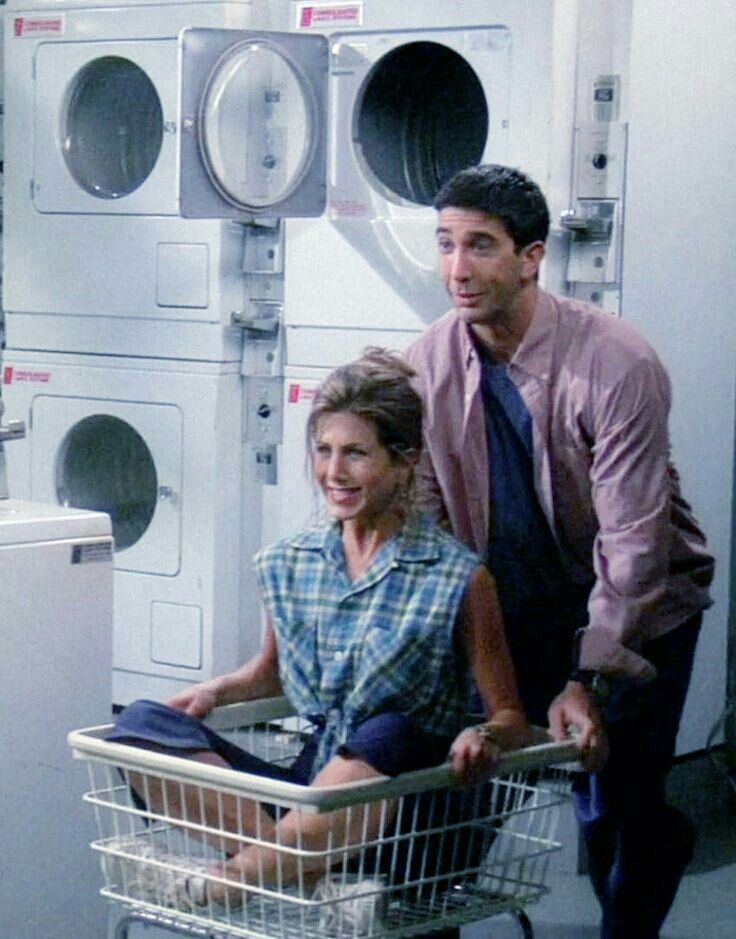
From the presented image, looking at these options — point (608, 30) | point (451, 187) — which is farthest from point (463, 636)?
point (608, 30)

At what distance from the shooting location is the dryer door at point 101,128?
4582 mm

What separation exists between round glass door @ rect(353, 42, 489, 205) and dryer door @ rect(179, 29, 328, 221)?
127mm

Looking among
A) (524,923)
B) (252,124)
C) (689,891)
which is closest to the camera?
(524,923)

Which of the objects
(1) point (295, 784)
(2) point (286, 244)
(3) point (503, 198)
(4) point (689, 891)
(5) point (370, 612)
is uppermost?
(3) point (503, 198)

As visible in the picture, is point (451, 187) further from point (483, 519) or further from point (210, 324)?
point (210, 324)

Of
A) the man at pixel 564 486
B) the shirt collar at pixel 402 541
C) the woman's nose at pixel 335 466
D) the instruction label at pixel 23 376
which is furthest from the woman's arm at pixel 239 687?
the instruction label at pixel 23 376

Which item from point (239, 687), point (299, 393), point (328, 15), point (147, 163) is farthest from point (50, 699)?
point (147, 163)

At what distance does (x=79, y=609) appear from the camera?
2949 millimetres

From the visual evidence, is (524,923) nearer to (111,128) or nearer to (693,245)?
(693,245)

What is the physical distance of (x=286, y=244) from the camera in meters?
4.38

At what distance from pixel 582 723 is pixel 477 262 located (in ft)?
2.18

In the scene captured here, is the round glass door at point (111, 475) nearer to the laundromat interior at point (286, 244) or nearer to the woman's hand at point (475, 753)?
the laundromat interior at point (286, 244)

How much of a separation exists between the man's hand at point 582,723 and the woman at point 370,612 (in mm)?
60

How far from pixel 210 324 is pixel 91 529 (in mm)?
1579
